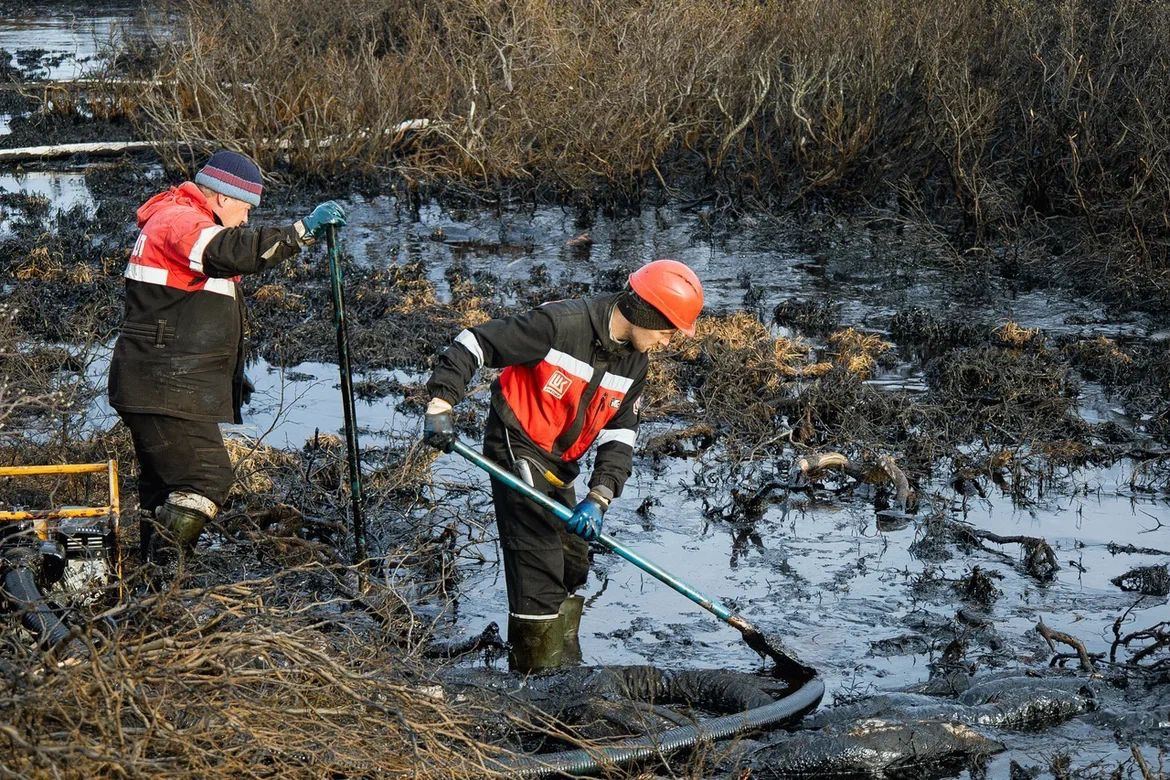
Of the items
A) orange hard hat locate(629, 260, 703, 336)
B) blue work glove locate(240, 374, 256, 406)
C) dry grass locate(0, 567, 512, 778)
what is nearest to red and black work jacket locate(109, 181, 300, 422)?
orange hard hat locate(629, 260, 703, 336)

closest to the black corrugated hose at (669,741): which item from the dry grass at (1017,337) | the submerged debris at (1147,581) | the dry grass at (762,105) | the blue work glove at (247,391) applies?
the submerged debris at (1147,581)

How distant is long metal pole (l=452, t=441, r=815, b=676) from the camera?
5297 mm

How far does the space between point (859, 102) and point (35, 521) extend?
9822mm

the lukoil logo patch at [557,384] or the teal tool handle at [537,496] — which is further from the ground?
the lukoil logo patch at [557,384]

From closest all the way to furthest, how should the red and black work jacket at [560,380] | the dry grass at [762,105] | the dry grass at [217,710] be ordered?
the dry grass at [217,710], the red and black work jacket at [560,380], the dry grass at [762,105]

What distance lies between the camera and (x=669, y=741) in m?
4.73

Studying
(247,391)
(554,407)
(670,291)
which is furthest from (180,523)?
(247,391)

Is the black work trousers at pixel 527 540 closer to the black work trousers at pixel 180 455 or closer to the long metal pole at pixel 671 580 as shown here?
the long metal pole at pixel 671 580

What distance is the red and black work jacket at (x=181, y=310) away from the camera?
18.0ft

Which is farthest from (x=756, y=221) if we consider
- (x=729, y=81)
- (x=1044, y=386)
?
(x=1044, y=386)

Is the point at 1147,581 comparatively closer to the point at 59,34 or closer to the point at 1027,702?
the point at 1027,702

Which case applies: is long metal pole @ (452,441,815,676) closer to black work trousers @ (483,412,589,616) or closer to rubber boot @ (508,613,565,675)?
black work trousers @ (483,412,589,616)

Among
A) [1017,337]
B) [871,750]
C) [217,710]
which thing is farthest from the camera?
Answer: [1017,337]

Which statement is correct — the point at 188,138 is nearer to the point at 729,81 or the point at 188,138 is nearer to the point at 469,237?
the point at 469,237
